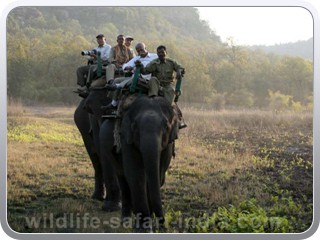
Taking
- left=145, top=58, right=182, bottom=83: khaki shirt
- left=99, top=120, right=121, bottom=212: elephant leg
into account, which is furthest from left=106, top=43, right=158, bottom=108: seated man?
left=99, top=120, right=121, bottom=212: elephant leg

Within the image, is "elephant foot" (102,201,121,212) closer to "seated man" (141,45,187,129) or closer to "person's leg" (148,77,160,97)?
"seated man" (141,45,187,129)

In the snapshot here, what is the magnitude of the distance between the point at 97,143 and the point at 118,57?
1.02 metres

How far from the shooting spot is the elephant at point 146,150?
8070 mm

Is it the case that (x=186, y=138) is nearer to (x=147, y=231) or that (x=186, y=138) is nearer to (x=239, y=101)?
(x=239, y=101)

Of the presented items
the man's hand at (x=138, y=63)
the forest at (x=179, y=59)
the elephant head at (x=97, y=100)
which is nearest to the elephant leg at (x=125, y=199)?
the forest at (x=179, y=59)

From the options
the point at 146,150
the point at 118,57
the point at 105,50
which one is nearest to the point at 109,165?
the point at 118,57

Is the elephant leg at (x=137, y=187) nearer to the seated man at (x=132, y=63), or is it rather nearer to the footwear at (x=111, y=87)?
the seated man at (x=132, y=63)

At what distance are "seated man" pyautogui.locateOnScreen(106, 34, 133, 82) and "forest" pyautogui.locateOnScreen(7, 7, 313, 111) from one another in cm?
11

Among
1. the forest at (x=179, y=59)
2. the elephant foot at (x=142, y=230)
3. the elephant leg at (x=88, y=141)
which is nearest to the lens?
the elephant foot at (x=142, y=230)

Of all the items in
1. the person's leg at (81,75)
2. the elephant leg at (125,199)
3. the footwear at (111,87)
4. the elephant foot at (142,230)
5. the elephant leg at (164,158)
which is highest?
the person's leg at (81,75)

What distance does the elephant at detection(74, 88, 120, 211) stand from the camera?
9.97m

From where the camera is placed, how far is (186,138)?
10250mm

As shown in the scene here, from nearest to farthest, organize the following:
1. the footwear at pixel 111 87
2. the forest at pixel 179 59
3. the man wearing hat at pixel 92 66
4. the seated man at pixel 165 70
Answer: the seated man at pixel 165 70
the forest at pixel 179 59
the footwear at pixel 111 87
the man wearing hat at pixel 92 66

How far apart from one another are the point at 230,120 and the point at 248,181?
0.65 meters
